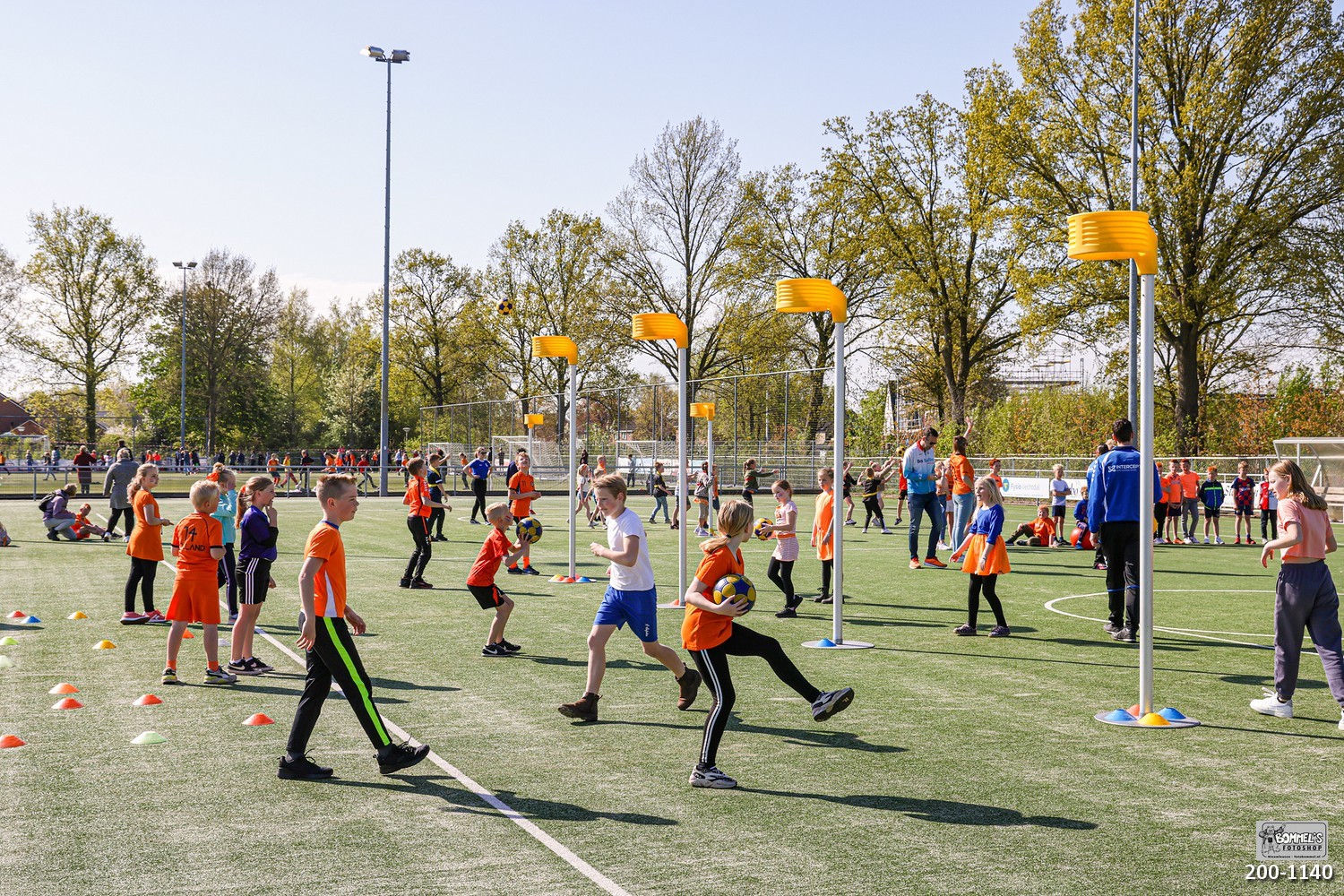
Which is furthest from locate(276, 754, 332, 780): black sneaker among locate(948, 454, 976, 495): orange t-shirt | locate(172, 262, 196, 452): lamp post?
locate(172, 262, 196, 452): lamp post

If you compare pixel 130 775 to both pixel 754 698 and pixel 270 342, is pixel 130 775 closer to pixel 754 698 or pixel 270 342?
pixel 754 698

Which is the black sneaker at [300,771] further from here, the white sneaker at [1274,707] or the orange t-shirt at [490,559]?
the white sneaker at [1274,707]

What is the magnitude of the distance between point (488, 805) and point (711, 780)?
1148mm

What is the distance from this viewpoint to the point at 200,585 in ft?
27.9

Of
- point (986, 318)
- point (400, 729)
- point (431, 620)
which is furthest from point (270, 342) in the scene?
point (400, 729)

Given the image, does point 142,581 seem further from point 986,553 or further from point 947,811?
point 947,811

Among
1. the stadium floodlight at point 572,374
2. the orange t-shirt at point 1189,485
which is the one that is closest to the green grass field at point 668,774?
the stadium floodlight at point 572,374

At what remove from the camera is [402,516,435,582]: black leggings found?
1459cm

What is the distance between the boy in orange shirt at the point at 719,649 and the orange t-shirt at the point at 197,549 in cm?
433

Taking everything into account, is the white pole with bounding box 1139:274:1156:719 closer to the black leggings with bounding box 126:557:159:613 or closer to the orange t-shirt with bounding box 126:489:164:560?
the orange t-shirt with bounding box 126:489:164:560

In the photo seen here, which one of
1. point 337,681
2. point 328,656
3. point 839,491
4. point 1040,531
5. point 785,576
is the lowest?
point 1040,531

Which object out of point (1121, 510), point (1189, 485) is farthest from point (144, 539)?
point (1189, 485)

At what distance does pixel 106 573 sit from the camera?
16266 millimetres

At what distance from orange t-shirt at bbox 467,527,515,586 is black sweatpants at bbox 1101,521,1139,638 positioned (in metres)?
5.64
